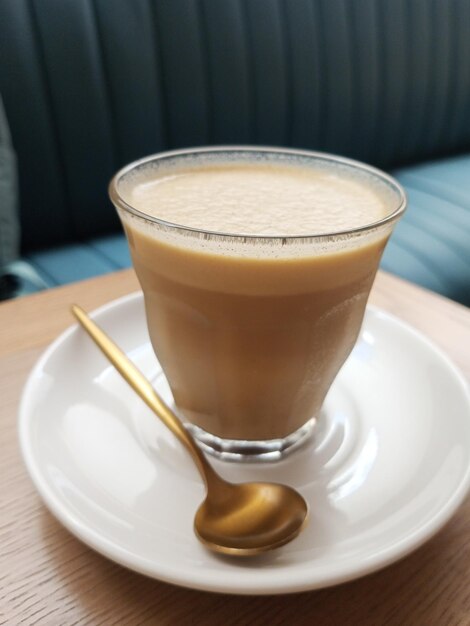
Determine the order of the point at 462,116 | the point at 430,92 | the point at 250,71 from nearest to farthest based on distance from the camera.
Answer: the point at 250,71 → the point at 430,92 → the point at 462,116

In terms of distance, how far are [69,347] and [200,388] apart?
151 mm

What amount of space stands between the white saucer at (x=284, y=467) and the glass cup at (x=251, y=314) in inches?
1.5

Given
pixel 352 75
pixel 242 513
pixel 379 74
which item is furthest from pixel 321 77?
pixel 242 513

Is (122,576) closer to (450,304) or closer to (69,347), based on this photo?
(69,347)

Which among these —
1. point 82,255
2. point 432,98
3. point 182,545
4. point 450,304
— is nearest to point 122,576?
point 182,545

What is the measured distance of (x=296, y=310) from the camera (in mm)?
451

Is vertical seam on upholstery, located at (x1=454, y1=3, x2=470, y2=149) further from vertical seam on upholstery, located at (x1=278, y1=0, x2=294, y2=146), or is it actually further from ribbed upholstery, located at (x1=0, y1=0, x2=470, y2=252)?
vertical seam on upholstery, located at (x1=278, y1=0, x2=294, y2=146)

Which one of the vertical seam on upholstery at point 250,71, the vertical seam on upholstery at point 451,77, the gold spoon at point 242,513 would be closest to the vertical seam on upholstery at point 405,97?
the vertical seam on upholstery at point 451,77

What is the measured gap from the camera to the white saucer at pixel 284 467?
371 mm

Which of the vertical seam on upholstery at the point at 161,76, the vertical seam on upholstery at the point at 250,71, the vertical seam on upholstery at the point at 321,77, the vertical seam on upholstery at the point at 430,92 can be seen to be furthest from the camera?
the vertical seam on upholstery at the point at 430,92

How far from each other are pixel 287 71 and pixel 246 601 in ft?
4.46

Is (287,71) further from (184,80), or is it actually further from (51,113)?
(51,113)

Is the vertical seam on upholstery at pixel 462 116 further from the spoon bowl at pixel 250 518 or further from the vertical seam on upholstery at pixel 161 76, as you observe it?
the spoon bowl at pixel 250 518

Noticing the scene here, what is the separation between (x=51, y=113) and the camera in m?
1.22
